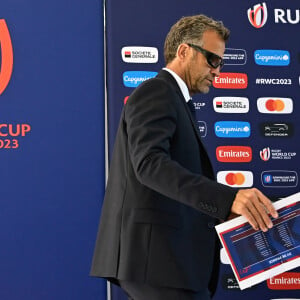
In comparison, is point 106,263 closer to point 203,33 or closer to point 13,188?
point 203,33

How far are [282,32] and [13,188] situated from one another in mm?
2129

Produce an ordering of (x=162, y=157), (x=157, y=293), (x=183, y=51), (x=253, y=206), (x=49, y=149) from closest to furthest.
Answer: (x=253, y=206)
(x=162, y=157)
(x=157, y=293)
(x=183, y=51)
(x=49, y=149)

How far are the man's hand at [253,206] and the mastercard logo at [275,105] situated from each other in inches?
93.6

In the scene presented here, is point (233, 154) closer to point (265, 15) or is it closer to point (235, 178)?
point (235, 178)

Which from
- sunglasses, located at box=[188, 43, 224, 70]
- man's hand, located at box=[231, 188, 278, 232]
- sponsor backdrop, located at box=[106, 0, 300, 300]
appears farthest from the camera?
sponsor backdrop, located at box=[106, 0, 300, 300]

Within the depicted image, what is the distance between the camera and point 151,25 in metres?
3.88

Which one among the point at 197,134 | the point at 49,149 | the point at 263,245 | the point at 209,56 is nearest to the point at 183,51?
the point at 209,56

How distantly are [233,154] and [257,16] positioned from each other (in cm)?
99

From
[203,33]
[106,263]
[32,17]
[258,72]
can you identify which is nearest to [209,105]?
[258,72]

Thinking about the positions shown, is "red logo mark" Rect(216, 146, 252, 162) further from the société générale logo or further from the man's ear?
the man's ear

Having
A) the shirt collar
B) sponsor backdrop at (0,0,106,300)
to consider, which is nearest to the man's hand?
the shirt collar

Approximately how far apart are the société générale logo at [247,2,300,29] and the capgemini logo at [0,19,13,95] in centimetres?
165

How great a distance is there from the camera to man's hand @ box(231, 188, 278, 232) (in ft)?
5.25

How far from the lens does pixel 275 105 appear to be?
3973 mm
